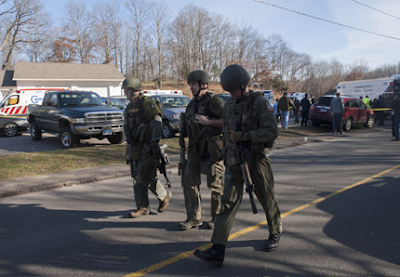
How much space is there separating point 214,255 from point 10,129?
15.5 m

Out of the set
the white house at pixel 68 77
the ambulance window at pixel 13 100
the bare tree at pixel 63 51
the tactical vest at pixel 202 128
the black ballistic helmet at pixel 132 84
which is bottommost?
the tactical vest at pixel 202 128

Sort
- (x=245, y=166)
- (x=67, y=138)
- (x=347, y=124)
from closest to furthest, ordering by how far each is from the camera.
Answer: (x=245, y=166) < (x=67, y=138) < (x=347, y=124)

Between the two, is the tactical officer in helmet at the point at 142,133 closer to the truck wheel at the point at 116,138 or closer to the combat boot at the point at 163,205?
the combat boot at the point at 163,205

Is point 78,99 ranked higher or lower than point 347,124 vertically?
higher

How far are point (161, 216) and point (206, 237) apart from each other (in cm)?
109

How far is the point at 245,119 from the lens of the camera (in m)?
3.56

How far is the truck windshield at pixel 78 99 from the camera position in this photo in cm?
1221

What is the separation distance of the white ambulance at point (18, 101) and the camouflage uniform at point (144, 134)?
14260mm

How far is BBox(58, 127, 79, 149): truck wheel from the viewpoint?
11.3m

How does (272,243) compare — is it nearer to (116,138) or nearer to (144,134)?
(144,134)

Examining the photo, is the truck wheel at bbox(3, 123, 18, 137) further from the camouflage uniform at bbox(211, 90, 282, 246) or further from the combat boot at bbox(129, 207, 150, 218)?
the camouflage uniform at bbox(211, 90, 282, 246)

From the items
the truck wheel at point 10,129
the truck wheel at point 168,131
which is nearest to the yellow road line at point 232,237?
the truck wheel at point 168,131

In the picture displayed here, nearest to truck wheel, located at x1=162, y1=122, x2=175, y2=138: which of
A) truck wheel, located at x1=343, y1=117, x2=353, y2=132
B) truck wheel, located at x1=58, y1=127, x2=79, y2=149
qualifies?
truck wheel, located at x1=58, y1=127, x2=79, y2=149

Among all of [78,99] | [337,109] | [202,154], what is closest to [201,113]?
[202,154]
